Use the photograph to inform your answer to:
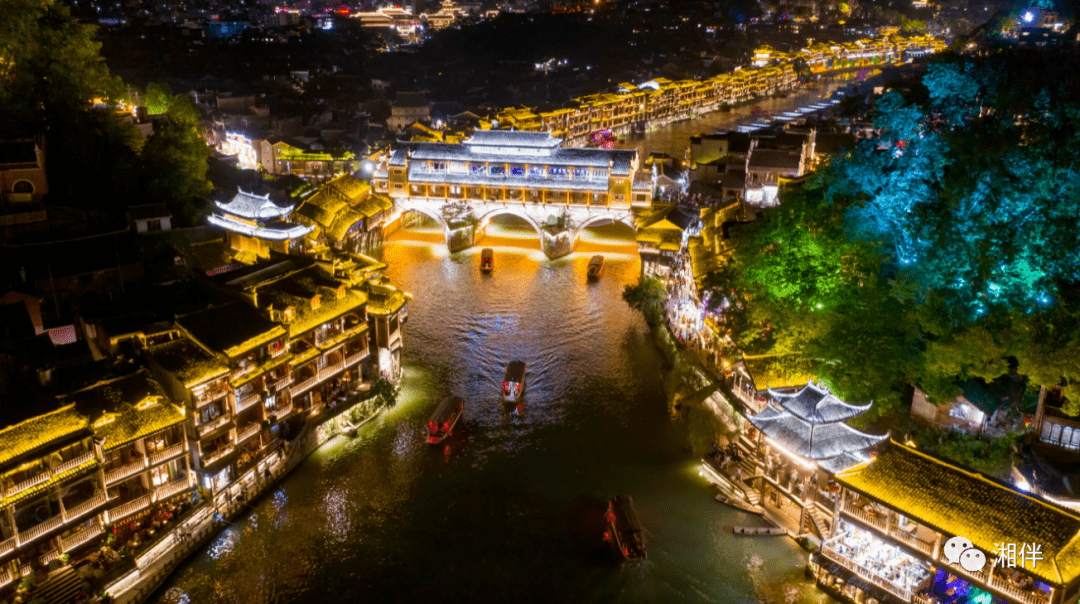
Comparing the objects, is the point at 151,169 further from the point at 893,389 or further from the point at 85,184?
the point at 893,389

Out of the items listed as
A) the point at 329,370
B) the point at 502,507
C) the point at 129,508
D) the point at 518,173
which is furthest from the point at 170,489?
the point at 518,173

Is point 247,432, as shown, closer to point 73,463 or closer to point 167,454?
point 167,454

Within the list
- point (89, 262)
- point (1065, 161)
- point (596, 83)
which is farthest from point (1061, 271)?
point (596, 83)

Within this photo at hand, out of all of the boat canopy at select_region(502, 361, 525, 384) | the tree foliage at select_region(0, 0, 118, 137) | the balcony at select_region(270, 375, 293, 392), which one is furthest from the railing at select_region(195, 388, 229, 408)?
the tree foliage at select_region(0, 0, 118, 137)

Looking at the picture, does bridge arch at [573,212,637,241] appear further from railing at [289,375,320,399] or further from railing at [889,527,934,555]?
railing at [889,527,934,555]

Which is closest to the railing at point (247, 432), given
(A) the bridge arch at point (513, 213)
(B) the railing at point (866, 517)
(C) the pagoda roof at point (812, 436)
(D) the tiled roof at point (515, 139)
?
(C) the pagoda roof at point (812, 436)

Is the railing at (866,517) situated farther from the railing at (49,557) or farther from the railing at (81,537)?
the railing at (49,557)
